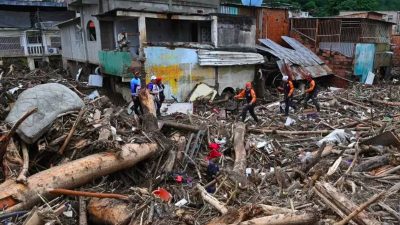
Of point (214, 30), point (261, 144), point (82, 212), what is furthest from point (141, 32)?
point (82, 212)

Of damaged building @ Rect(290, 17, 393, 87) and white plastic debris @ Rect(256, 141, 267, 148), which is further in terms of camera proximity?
damaged building @ Rect(290, 17, 393, 87)

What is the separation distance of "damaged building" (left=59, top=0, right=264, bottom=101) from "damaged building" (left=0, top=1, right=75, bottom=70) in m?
7.97

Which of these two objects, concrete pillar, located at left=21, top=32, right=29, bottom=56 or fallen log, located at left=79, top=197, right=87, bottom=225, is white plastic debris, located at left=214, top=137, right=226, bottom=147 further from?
concrete pillar, located at left=21, top=32, right=29, bottom=56

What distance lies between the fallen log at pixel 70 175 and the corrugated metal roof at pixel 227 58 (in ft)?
32.8

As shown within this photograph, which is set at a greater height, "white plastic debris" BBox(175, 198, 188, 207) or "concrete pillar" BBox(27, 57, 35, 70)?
"concrete pillar" BBox(27, 57, 35, 70)

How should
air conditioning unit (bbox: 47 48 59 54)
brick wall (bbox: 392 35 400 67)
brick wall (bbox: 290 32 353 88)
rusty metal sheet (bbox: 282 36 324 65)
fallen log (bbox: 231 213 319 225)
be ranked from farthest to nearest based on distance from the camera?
brick wall (bbox: 392 35 400 67), air conditioning unit (bbox: 47 48 59 54), rusty metal sheet (bbox: 282 36 324 65), brick wall (bbox: 290 32 353 88), fallen log (bbox: 231 213 319 225)

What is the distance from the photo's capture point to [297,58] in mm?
21547

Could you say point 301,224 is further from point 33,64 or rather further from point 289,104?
point 33,64

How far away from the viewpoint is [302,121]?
12648 millimetres

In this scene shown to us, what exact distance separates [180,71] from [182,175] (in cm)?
955

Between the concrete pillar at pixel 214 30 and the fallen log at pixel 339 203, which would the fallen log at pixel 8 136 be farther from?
the concrete pillar at pixel 214 30

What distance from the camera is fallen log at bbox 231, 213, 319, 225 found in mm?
4707

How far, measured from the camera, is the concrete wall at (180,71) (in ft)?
50.6

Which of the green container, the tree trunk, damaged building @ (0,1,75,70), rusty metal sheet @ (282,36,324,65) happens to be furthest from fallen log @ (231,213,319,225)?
damaged building @ (0,1,75,70)
